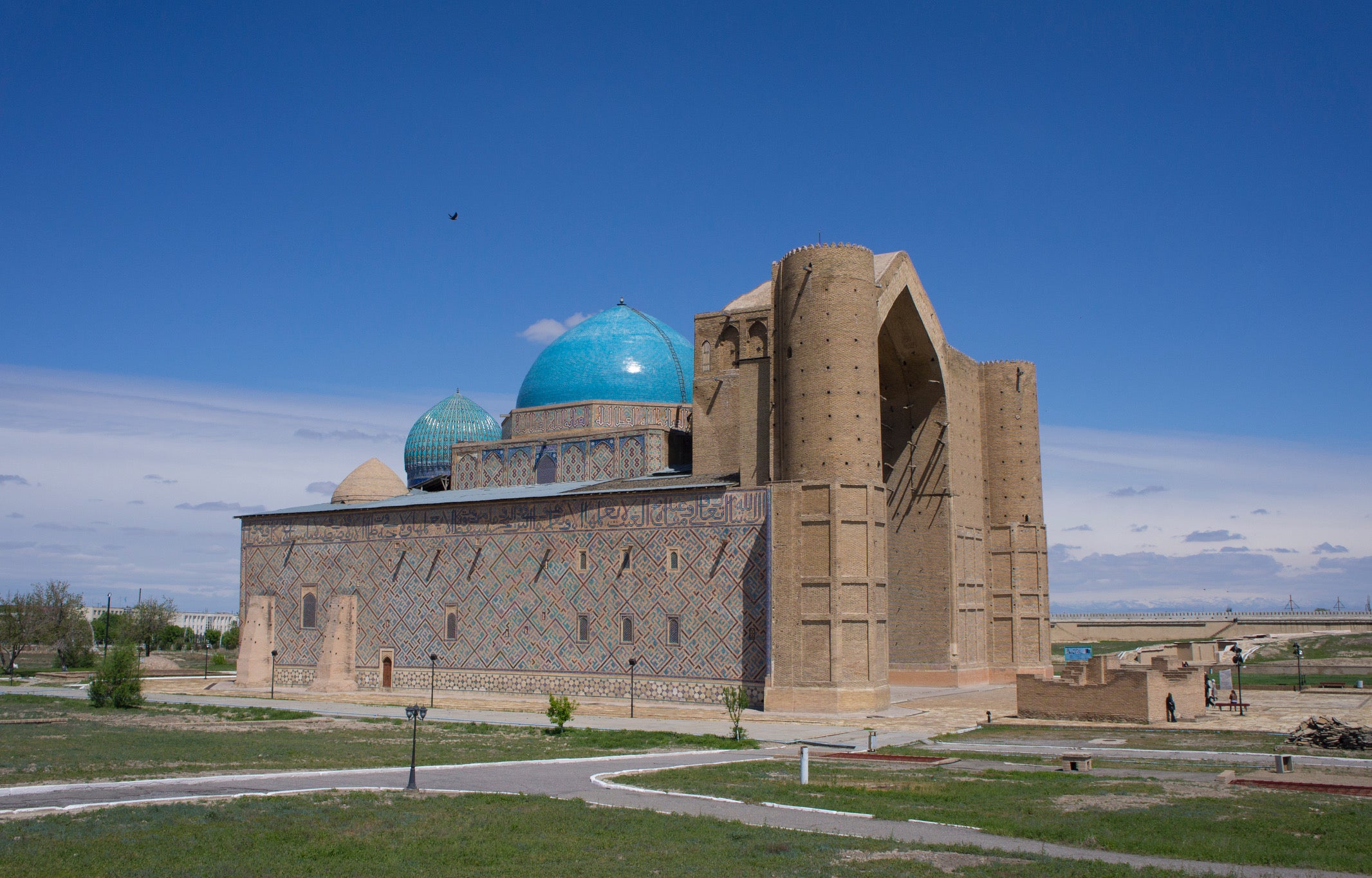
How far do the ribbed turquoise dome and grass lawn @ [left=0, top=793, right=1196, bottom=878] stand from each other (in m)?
31.3

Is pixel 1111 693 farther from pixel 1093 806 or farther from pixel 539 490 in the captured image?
pixel 539 490

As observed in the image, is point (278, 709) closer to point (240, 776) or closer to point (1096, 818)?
point (240, 776)

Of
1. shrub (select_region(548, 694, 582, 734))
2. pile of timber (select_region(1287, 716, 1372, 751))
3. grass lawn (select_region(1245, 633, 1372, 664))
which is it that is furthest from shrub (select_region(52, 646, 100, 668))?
grass lawn (select_region(1245, 633, 1372, 664))

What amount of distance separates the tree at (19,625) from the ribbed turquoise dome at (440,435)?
16.4 metres

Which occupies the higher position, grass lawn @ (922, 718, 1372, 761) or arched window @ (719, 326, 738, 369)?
arched window @ (719, 326, 738, 369)

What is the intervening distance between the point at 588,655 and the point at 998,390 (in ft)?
51.3

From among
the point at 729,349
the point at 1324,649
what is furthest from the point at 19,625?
the point at 1324,649

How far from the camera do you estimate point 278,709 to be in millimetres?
26656

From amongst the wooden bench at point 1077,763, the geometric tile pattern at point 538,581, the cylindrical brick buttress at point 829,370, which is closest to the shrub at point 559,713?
the geometric tile pattern at point 538,581

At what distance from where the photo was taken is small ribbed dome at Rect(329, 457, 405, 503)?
3644 centimetres

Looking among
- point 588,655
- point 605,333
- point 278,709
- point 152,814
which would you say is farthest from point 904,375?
point 152,814

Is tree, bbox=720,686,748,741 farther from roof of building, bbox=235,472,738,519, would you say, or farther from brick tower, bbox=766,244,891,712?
roof of building, bbox=235,472,738,519

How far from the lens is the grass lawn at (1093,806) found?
30.1 feet

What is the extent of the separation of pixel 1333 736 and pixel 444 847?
1399cm
